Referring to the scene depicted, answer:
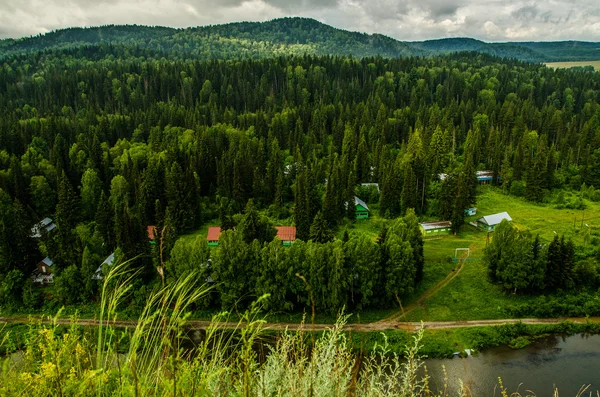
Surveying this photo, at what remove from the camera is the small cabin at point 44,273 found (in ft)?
121

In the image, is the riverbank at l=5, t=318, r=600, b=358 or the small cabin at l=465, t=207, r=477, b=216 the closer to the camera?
the riverbank at l=5, t=318, r=600, b=358

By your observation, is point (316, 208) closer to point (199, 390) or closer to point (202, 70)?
point (199, 390)

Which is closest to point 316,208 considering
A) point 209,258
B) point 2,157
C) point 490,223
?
Result: point 209,258

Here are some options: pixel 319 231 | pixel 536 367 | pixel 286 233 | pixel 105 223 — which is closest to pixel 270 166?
pixel 286 233

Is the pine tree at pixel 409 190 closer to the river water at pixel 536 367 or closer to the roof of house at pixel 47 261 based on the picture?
the river water at pixel 536 367

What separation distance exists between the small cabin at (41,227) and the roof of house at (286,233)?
75.8 feet

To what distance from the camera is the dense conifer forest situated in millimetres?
32719

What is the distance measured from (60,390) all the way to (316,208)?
41.9m

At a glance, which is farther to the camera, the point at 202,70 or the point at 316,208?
the point at 202,70

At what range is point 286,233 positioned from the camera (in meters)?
42.9

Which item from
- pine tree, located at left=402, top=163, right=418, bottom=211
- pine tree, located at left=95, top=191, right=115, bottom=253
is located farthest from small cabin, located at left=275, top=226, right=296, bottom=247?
pine tree, located at left=95, top=191, right=115, bottom=253

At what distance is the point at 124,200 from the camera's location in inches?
1891

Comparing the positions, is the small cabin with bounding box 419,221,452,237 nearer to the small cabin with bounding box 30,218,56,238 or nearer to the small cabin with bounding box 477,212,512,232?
the small cabin with bounding box 477,212,512,232

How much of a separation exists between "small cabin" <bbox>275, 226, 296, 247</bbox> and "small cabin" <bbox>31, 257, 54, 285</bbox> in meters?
20.8
